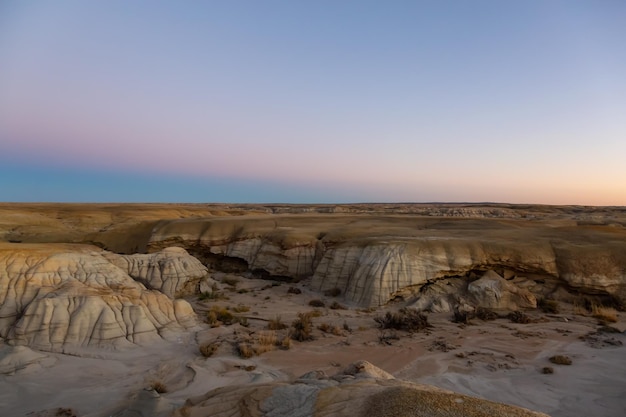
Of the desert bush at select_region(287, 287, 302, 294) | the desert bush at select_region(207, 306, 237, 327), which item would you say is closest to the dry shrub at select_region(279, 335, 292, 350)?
the desert bush at select_region(207, 306, 237, 327)

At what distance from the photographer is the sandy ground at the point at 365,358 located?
9.59 m

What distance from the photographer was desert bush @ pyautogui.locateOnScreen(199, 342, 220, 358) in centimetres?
1265

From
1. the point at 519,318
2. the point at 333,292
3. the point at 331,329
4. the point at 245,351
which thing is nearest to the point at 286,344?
the point at 245,351

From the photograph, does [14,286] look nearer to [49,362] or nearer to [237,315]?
[49,362]

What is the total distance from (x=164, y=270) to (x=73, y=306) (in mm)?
7172

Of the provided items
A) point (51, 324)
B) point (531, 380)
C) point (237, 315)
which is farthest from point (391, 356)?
point (51, 324)

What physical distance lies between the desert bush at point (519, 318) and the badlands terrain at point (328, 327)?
0.07 meters

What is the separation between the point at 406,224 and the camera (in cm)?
3419

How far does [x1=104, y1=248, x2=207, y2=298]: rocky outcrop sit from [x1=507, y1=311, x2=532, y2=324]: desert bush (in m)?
15.5

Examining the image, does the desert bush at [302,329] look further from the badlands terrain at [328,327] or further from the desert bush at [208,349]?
the desert bush at [208,349]

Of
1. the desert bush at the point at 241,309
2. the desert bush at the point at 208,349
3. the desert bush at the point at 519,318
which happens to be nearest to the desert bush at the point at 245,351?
the desert bush at the point at 208,349

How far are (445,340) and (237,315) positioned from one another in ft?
29.5

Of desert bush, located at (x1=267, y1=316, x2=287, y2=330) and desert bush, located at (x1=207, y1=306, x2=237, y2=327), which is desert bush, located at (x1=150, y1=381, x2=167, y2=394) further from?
desert bush, located at (x1=267, y1=316, x2=287, y2=330)

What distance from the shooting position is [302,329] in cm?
1526
